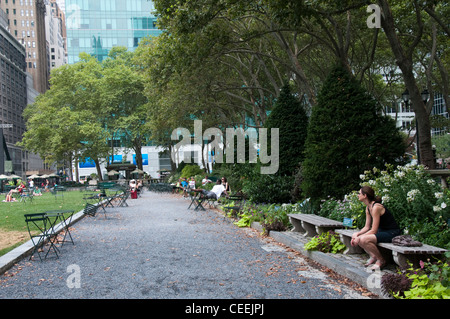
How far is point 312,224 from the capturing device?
9430 millimetres

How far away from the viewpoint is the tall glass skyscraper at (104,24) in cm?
8962

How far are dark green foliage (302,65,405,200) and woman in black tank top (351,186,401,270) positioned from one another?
4.07 metres

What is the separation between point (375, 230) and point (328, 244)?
1682 millimetres

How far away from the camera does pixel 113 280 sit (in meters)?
6.62

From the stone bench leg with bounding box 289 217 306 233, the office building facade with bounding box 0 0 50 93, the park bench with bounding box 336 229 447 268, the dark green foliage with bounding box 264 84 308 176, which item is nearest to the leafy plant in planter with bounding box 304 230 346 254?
the park bench with bounding box 336 229 447 268

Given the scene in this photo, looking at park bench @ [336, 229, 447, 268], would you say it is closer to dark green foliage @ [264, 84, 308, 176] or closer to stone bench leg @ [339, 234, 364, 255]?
stone bench leg @ [339, 234, 364, 255]

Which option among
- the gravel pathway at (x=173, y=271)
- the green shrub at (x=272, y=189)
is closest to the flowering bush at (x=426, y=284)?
the gravel pathway at (x=173, y=271)

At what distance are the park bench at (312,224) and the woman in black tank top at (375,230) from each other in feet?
5.40

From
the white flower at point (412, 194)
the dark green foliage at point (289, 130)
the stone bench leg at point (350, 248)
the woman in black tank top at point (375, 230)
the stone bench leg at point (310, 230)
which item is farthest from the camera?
the dark green foliage at point (289, 130)

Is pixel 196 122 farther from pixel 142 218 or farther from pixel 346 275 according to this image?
pixel 346 275

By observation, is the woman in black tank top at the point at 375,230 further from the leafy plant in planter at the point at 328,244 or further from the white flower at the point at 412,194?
the leafy plant in planter at the point at 328,244

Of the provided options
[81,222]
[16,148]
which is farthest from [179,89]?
[16,148]

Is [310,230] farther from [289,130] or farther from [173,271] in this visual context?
[289,130]

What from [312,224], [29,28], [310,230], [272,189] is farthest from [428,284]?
[29,28]
